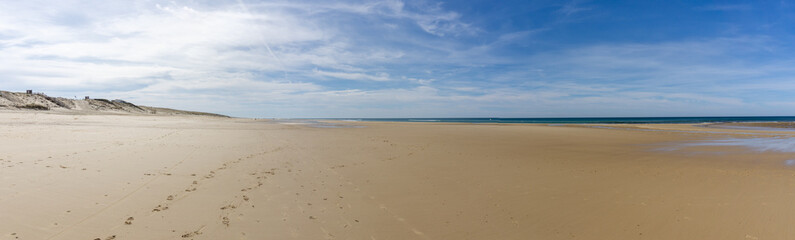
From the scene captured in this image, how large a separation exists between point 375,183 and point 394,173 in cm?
122

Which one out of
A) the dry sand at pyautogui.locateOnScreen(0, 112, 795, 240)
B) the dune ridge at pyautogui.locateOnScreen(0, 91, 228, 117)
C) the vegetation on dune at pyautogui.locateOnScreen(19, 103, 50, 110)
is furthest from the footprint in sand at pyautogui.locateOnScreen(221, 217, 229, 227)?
the vegetation on dune at pyautogui.locateOnScreen(19, 103, 50, 110)

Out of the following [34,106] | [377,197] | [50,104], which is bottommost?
[377,197]

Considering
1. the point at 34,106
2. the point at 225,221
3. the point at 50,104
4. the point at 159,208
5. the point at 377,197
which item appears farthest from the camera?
the point at 50,104

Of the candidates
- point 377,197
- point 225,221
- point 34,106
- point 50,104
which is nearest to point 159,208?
point 225,221

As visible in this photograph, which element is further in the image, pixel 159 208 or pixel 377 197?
pixel 377 197

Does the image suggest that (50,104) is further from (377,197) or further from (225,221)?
(377,197)

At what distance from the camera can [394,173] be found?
866cm

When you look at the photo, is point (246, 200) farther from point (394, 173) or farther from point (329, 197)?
point (394, 173)

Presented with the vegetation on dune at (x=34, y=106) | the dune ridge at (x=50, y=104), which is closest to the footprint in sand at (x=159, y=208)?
the dune ridge at (x=50, y=104)

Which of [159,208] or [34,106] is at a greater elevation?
[34,106]

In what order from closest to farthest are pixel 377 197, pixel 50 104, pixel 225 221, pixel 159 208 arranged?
1. pixel 225 221
2. pixel 159 208
3. pixel 377 197
4. pixel 50 104

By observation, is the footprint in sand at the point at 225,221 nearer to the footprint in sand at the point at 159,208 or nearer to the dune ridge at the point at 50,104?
the footprint in sand at the point at 159,208

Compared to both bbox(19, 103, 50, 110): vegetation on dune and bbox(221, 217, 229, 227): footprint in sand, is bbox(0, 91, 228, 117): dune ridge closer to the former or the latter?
bbox(19, 103, 50, 110): vegetation on dune

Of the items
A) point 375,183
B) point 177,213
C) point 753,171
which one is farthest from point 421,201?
point 753,171
